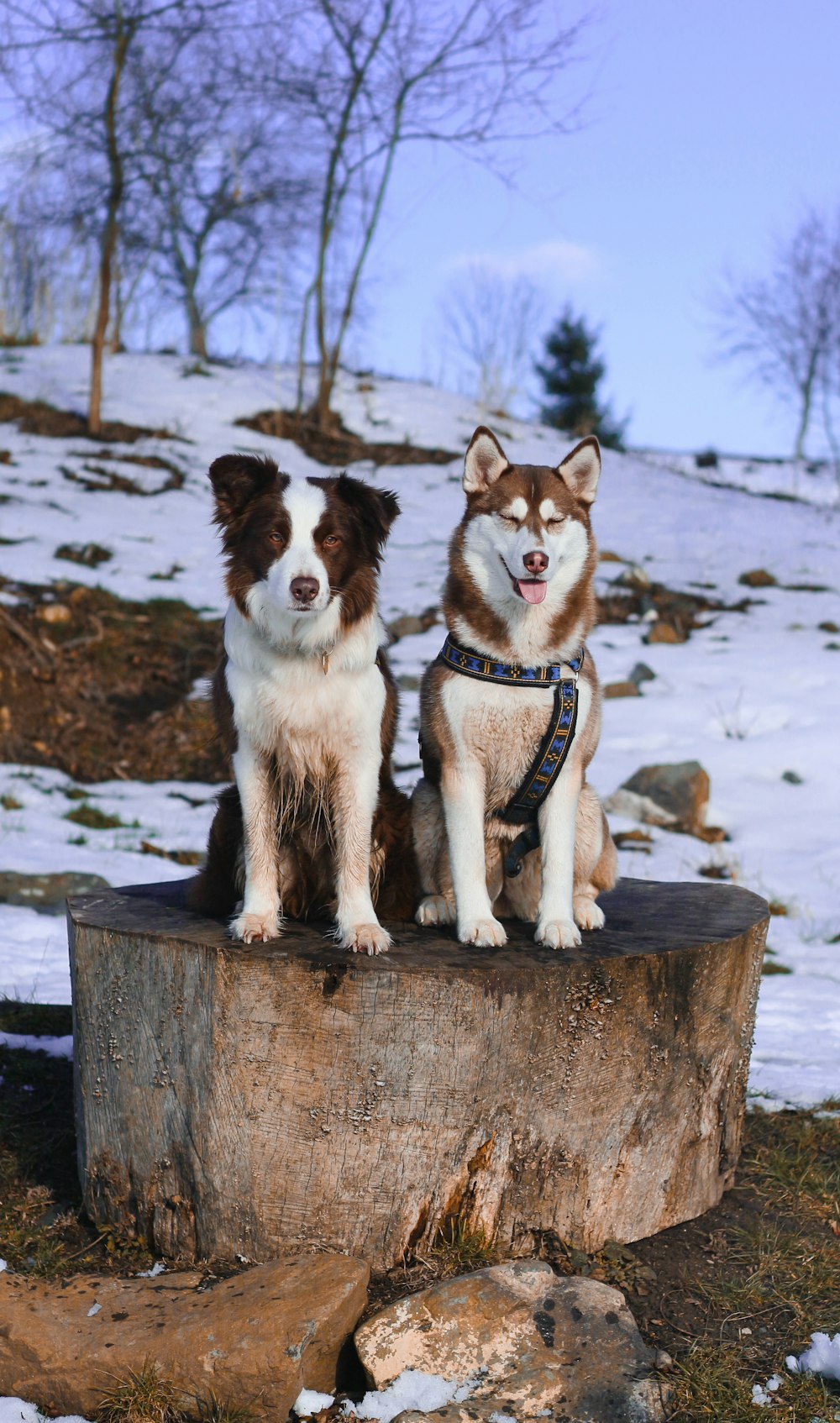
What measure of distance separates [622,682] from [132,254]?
54.7 feet

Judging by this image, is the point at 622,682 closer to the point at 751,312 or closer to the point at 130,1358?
the point at 130,1358

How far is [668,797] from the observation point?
25.2 feet

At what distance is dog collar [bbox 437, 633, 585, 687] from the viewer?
11.0 feet

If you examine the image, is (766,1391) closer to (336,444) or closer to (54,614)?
(54,614)

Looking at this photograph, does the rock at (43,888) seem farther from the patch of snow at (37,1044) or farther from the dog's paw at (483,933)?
the dog's paw at (483,933)

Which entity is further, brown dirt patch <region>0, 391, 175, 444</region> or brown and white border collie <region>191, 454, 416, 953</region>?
brown dirt patch <region>0, 391, 175, 444</region>

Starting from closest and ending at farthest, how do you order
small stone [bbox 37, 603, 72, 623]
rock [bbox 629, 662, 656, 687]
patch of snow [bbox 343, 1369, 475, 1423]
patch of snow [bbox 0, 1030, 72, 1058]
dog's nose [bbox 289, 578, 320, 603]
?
patch of snow [bbox 343, 1369, 475, 1423]
dog's nose [bbox 289, 578, 320, 603]
patch of snow [bbox 0, 1030, 72, 1058]
small stone [bbox 37, 603, 72, 623]
rock [bbox 629, 662, 656, 687]

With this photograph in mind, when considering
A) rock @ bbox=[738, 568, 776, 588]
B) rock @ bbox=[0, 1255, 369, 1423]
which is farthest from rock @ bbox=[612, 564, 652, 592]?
rock @ bbox=[0, 1255, 369, 1423]

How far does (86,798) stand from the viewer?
781cm

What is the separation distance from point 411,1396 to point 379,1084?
0.72 m

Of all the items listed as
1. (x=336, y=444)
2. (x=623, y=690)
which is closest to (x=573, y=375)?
(x=336, y=444)

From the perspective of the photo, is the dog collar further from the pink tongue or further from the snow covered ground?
the snow covered ground

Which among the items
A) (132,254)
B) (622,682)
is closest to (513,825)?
(622,682)

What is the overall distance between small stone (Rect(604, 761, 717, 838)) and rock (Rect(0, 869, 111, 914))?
3427mm
